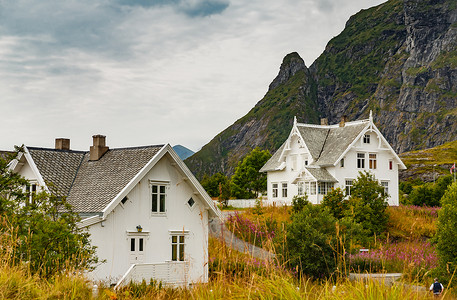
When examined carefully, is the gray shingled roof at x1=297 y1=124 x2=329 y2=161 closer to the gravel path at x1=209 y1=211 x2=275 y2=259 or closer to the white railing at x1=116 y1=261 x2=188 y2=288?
the gravel path at x1=209 y1=211 x2=275 y2=259

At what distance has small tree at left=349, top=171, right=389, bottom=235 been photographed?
120ft

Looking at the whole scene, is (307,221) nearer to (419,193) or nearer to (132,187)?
(132,187)

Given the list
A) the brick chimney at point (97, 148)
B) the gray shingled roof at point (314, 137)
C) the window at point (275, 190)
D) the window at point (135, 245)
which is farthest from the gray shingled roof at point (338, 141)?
the window at point (135, 245)

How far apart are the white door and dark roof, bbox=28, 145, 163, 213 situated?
7.73 ft

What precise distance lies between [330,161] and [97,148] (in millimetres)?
24485

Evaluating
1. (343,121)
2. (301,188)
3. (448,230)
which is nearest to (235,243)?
(448,230)

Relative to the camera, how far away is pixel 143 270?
22078 mm

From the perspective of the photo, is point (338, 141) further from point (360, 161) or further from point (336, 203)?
point (336, 203)

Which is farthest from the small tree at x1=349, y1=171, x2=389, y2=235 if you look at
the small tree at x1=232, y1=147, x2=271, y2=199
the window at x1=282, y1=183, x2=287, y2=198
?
the small tree at x1=232, y1=147, x2=271, y2=199

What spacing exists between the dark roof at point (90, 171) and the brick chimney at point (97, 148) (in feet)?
0.95

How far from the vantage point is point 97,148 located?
3105 cm

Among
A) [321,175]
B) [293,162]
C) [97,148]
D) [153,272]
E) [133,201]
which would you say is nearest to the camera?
[153,272]

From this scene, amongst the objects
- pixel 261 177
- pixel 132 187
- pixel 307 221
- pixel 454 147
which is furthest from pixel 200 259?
pixel 454 147

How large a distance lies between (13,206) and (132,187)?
12353 mm
